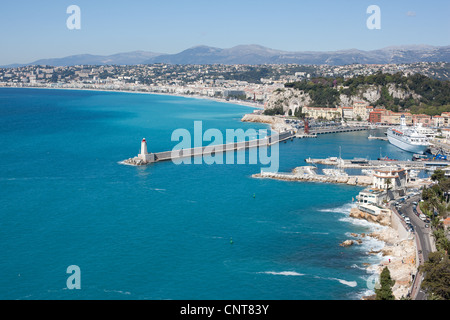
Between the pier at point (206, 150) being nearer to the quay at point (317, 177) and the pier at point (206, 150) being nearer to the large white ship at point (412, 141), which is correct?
the quay at point (317, 177)

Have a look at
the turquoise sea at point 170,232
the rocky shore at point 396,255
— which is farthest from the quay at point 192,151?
the rocky shore at point 396,255

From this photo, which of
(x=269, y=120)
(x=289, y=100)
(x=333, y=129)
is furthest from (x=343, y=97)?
(x=333, y=129)

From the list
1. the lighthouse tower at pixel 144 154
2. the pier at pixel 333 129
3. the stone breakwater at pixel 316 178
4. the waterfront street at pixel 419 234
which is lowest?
the waterfront street at pixel 419 234

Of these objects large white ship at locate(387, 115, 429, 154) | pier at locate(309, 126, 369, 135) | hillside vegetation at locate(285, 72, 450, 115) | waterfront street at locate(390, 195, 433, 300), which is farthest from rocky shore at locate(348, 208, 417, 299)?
hillside vegetation at locate(285, 72, 450, 115)

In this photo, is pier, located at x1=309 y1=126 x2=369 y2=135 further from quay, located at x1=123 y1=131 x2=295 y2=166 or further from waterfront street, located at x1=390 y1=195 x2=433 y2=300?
waterfront street, located at x1=390 y1=195 x2=433 y2=300

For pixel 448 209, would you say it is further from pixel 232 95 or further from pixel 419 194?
pixel 232 95
